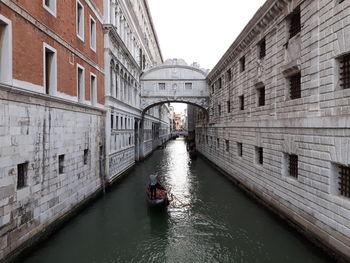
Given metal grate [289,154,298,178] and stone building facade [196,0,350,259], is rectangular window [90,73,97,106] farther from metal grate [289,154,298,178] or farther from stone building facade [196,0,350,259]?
metal grate [289,154,298,178]

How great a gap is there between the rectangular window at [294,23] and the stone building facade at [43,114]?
8.18 metres

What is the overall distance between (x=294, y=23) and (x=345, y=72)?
3505 mm

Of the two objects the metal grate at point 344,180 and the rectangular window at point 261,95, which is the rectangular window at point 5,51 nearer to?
the metal grate at point 344,180

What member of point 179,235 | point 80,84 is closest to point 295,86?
point 179,235

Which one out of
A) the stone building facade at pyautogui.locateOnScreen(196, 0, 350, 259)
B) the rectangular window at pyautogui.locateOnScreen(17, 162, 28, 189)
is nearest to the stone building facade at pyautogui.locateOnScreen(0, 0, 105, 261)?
the rectangular window at pyautogui.locateOnScreen(17, 162, 28, 189)

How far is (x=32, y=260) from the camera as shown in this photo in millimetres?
6695

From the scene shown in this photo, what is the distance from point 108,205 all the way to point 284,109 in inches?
332

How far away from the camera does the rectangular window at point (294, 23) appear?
29.5 ft

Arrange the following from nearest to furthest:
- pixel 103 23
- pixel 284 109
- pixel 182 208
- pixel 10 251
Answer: pixel 10 251, pixel 284 109, pixel 182 208, pixel 103 23

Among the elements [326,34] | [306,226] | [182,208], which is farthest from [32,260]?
[326,34]

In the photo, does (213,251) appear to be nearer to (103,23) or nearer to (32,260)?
(32,260)

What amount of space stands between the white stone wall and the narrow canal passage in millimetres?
930

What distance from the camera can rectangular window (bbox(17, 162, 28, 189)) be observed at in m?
6.75

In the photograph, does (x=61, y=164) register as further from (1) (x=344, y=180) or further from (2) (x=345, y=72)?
(2) (x=345, y=72)
